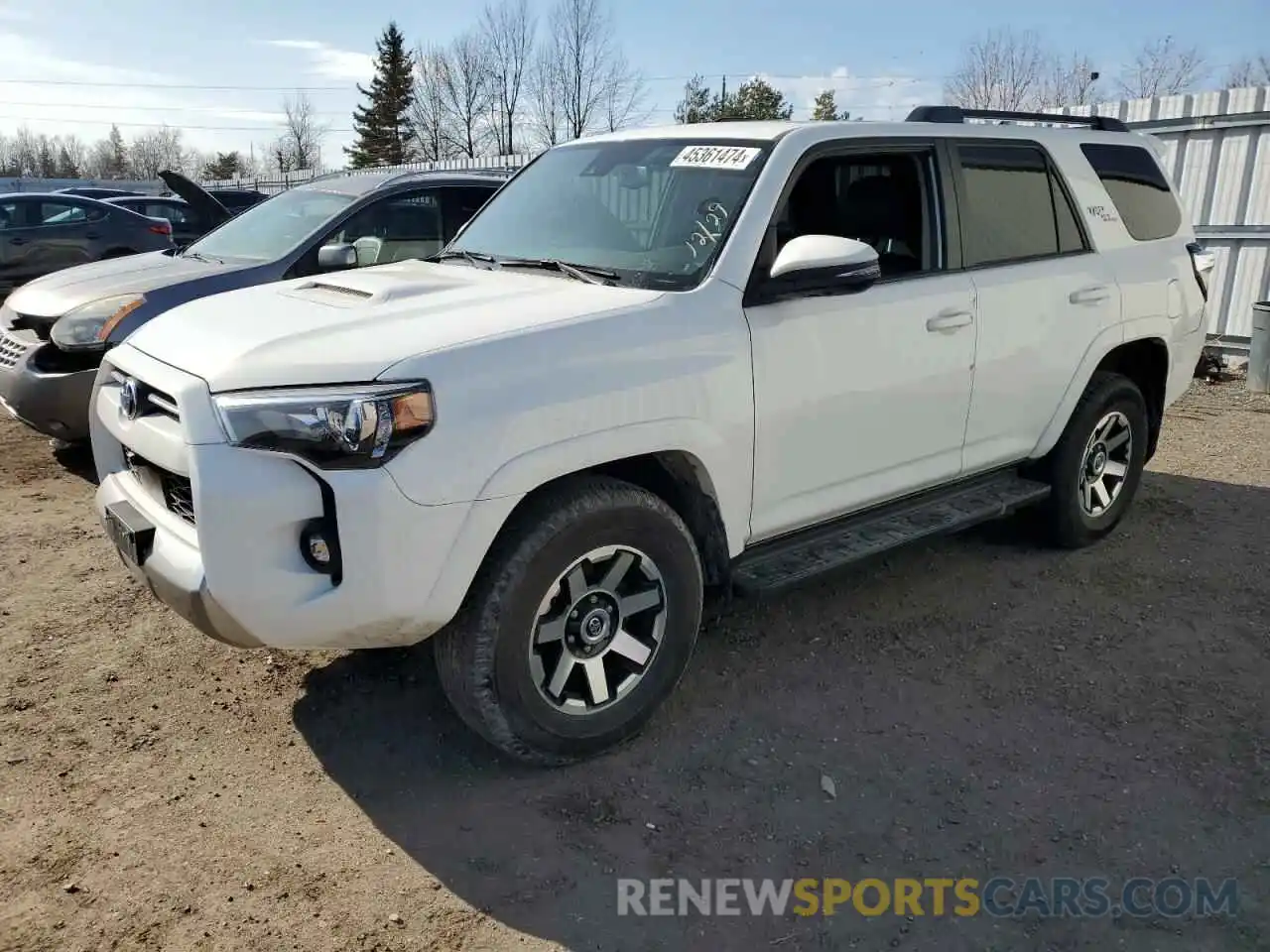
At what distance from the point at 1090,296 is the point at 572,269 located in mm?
2629

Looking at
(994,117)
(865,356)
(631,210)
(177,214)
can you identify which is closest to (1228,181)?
(994,117)

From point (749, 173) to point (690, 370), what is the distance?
89 cm

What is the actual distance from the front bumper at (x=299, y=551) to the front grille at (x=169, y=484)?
0.48 feet

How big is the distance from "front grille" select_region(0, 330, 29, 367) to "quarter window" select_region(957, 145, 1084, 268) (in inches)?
210

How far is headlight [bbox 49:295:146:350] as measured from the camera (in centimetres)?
576

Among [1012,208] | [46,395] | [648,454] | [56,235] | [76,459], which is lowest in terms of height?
[76,459]

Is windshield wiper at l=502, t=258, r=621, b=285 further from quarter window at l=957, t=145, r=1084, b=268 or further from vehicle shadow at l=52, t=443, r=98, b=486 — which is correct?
vehicle shadow at l=52, t=443, r=98, b=486

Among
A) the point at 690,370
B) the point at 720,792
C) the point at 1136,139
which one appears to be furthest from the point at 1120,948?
the point at 1136,139

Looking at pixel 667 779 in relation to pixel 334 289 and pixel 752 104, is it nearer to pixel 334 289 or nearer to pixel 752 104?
pixel 334 289

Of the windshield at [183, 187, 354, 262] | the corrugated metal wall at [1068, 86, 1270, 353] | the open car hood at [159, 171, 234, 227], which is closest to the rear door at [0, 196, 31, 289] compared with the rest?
the open car hood at [159, 171, 234, 227]

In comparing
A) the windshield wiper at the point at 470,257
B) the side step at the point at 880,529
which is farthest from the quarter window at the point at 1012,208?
the windshield wiper at the point at 470,257

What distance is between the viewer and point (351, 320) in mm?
3070

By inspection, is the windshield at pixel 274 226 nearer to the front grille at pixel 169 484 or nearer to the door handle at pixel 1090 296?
the front grille at pixel 169 484

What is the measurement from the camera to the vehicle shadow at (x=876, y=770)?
2.70 m
